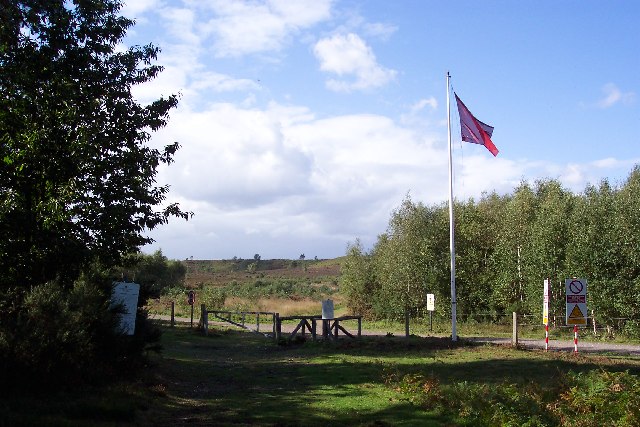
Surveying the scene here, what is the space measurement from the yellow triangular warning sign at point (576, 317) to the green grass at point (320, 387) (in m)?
1.24

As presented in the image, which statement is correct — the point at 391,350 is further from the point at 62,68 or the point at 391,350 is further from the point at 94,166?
the point at 62,68

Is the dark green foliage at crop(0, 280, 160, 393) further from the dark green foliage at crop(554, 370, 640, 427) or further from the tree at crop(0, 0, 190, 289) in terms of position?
the dark green foliage at crop(554, 370, 640, 427)

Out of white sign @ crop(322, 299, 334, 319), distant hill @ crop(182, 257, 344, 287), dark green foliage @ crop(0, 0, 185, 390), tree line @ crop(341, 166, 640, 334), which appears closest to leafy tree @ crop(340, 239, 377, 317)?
tree line @ crop(341, 166, 640, 334)

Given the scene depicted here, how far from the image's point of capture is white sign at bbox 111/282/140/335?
1345cm

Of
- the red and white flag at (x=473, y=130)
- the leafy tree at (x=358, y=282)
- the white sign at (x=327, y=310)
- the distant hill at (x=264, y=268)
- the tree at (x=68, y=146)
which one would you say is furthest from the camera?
the distant hill at (x=264, y=268)

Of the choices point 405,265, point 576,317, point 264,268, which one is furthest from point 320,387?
point 264,268

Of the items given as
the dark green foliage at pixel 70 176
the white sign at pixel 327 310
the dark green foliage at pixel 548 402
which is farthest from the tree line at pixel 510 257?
the dark green foliage at pixel 70 176

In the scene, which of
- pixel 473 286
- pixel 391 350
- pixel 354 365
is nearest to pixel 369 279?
pixel 473 286

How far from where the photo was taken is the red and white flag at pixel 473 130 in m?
25.5

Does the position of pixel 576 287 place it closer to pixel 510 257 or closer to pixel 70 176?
pixel 70 176

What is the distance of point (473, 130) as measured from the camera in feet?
84.0

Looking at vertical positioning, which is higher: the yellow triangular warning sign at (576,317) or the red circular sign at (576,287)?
the red circular sign at (576,287)

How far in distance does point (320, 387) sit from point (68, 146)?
25.7 ft

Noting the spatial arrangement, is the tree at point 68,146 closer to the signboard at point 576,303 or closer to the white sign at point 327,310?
the white sign at point 327,310
